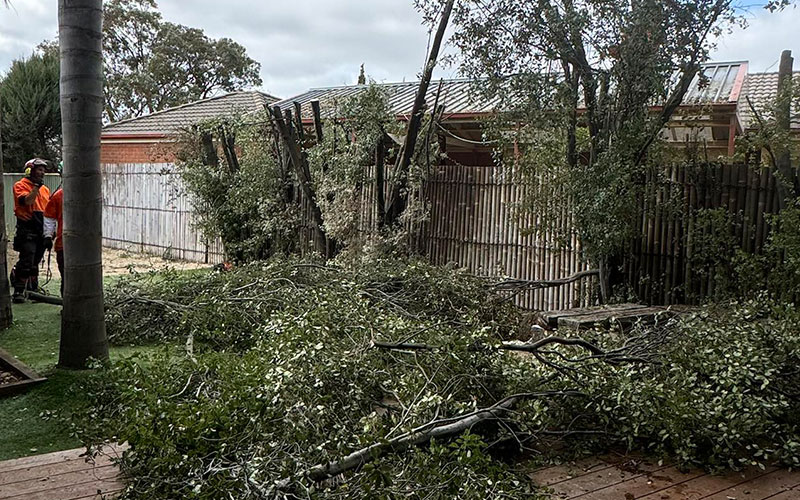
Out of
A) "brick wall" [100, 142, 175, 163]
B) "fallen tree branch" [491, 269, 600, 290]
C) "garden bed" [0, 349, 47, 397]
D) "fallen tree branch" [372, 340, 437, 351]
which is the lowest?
"garden bed" [0, 349, 47, 397]

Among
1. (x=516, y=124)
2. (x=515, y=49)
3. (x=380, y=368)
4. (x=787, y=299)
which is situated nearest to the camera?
(x=380, y=368)

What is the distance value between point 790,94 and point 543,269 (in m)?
3.13

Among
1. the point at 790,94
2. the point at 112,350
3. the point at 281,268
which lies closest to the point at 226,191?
the point at 281,268

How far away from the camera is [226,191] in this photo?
11.1 meters

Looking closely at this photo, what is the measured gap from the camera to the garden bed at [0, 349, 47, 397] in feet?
15.7

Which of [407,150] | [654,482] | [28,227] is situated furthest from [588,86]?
[28,227]

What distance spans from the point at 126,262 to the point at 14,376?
8.86 meters

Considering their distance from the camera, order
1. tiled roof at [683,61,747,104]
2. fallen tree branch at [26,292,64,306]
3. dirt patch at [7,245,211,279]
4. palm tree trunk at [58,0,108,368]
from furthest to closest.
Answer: dirt patch at [7,245,211,279]
tiled roof at [683,61,747,104]
fallen tree branch at [26,292,64,306]
palm tree trunk at [58,0,108,368]

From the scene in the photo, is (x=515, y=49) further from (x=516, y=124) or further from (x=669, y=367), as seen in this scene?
(x=669, y=367)

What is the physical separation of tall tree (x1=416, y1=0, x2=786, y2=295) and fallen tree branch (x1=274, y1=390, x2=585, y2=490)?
3595mm

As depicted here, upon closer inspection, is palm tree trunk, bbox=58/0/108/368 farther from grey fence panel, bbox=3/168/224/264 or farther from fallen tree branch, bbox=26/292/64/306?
grey fence panel, bbox=3/168/224/264

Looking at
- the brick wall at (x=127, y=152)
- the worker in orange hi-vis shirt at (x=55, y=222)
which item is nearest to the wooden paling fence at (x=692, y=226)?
the worker in orange hi-vis shirt at (x=55, y=222)

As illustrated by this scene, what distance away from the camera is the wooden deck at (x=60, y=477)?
3088 millimetres

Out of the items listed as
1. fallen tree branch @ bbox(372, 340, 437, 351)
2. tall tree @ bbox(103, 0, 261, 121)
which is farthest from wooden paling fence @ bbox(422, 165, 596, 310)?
tall tree @ bbox(103, 0, 261, 121)
